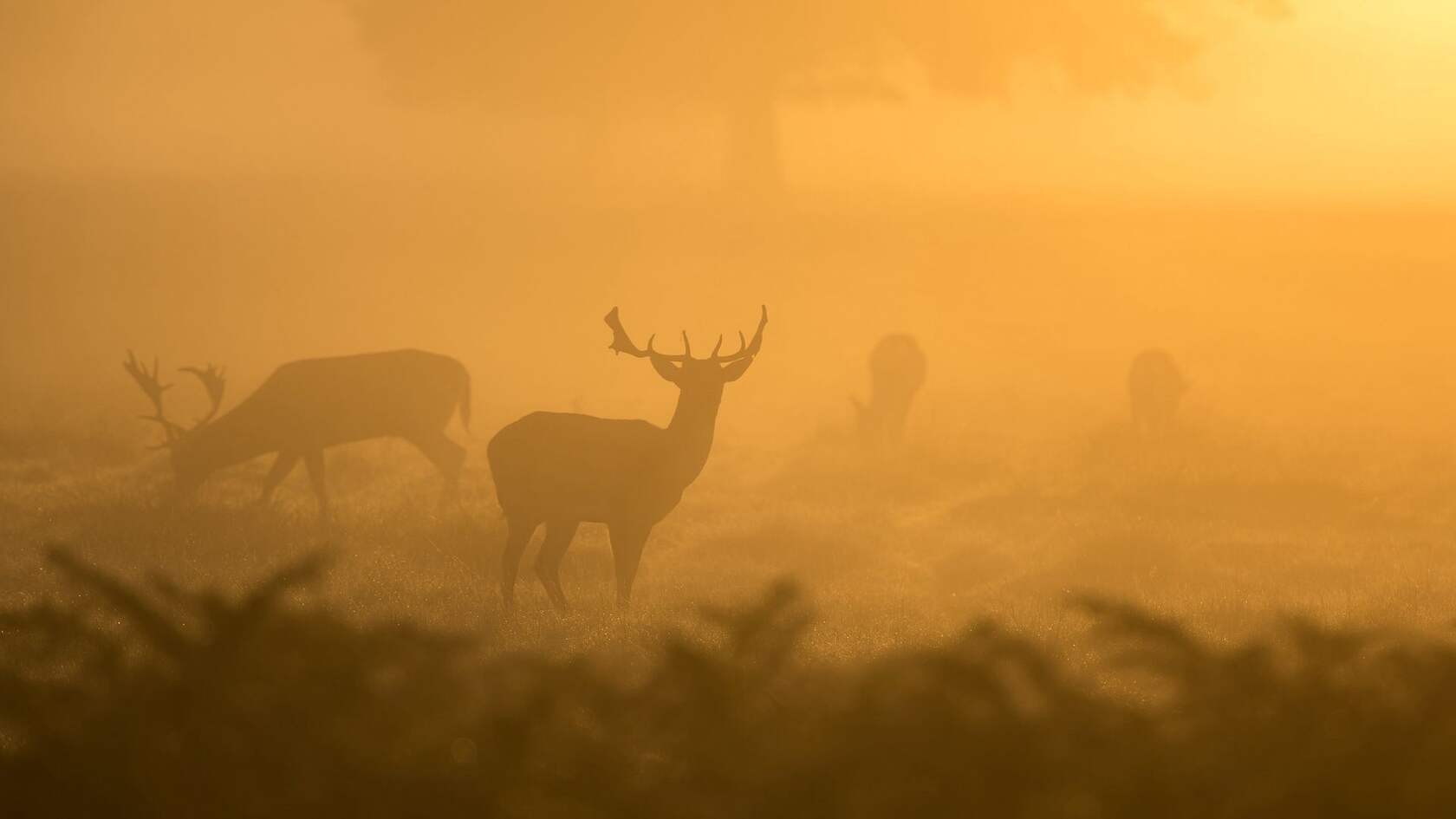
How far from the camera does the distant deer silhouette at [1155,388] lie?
57.5 feet

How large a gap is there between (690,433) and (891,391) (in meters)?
8.95

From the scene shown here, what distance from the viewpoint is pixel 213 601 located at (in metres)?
1.42

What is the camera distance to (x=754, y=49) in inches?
1848

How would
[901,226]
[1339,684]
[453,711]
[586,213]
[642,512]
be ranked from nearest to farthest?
[1339,684], [453,711], [642,512], [901,226], [586,213]

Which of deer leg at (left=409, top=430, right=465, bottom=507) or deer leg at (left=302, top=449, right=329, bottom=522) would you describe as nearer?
deer leg at (left=302, top=449, right=329, bottom=522)

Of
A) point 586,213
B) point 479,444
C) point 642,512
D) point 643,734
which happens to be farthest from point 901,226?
point 643,734

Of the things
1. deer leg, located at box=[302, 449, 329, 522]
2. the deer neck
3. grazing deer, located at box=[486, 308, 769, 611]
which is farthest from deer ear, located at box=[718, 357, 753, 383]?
deer leg, located at box=[302, 449, 329, 522]

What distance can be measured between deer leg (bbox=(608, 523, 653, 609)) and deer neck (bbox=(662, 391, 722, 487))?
0.47 meters

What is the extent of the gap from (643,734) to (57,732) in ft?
1.89

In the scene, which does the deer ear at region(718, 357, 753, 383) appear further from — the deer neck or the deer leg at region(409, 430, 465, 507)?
the deer leg at region(409, 430, 465, 507)

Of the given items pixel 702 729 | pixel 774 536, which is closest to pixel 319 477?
pixel 774 536

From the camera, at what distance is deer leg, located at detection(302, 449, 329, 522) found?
13444 mm

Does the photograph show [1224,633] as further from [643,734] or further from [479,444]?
[479,444]

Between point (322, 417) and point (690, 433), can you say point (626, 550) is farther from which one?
point (322, 417)
